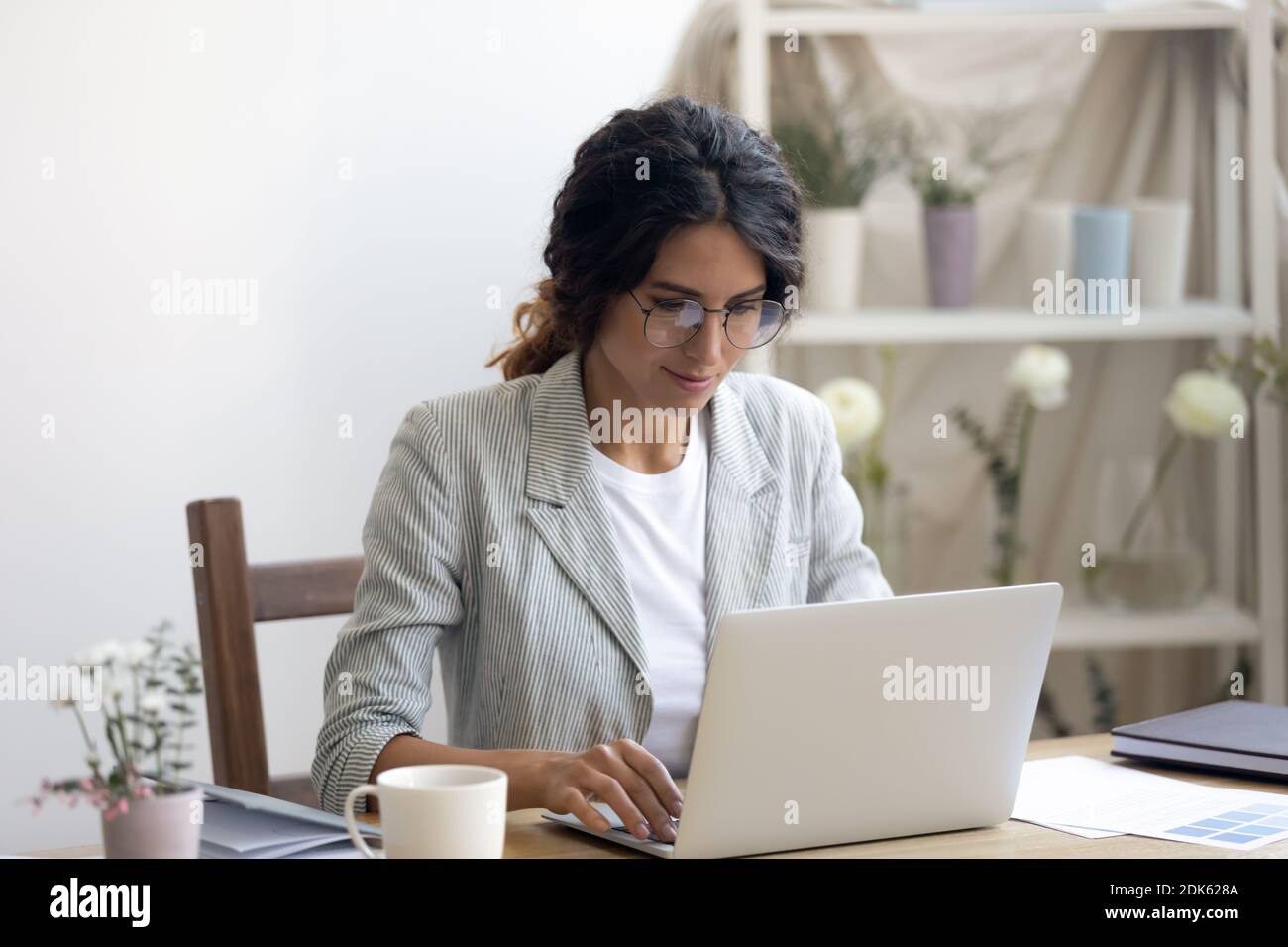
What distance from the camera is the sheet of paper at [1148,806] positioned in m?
1.32

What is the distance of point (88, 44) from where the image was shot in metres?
2.50

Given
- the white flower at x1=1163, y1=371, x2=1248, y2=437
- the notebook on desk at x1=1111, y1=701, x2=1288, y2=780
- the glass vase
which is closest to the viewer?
the notebook on desk at x1=1111, y1=701, x2=1288, y2=780

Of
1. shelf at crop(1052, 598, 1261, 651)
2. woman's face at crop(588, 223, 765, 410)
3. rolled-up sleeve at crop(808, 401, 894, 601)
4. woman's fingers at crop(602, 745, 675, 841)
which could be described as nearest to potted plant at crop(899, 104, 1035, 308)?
shelf at crop(1052, 598, 1261, 651)

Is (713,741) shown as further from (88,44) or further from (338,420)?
(88,44)

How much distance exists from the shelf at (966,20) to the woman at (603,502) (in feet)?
2.96

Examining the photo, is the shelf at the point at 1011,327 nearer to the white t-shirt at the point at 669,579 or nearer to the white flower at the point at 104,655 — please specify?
the white t-shirt at the point at 669,579

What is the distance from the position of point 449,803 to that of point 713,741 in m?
0.22

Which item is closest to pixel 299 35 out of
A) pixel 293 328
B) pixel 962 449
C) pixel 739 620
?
pixel 293 328

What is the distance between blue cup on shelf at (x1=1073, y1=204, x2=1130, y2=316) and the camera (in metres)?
2.67

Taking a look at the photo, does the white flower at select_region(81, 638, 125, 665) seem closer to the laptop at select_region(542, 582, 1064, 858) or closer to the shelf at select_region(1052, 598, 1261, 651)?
the laptop at select_region(542, 582, 1064, 858)

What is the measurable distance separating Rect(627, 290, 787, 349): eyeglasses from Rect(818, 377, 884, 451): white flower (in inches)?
36.4

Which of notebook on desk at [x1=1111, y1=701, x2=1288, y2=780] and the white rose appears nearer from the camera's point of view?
the white rose

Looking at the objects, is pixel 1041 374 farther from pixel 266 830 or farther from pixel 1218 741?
pixel 266 830

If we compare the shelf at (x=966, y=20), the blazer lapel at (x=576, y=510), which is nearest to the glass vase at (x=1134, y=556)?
the shelf at (x=966, y=20)
